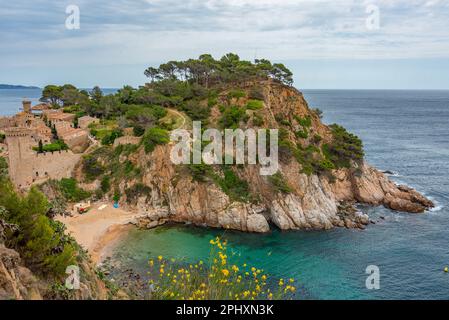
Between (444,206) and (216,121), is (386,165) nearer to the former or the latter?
(444,206)

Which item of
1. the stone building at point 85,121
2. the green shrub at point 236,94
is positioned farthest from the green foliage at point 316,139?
the stone building at point 85,121

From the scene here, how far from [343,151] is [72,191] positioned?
33.4 meters

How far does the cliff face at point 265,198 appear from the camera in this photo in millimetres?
38188

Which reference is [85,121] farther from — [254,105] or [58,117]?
[254,105]

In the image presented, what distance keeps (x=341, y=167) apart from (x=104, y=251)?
30.6 m

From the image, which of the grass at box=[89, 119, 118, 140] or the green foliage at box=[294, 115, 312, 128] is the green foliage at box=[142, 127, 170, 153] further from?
the green foliage at box=[294, 115, 312, 128]

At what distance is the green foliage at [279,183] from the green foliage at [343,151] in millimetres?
10507

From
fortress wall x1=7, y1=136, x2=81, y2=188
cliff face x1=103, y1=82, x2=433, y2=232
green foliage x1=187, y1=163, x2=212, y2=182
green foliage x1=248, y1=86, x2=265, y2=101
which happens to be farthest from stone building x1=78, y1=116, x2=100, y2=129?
green foliage x1=248, y1=86, x2=265, y2=101

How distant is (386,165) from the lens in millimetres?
61906

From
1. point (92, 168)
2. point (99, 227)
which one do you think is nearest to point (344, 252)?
point (99, 227)

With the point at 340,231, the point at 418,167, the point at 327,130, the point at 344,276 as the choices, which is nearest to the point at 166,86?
the point at 327,130

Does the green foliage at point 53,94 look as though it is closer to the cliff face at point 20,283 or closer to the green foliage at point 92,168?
the green foliage at point 92,168

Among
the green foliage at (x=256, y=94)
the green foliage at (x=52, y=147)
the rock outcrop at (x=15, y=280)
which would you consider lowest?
the rock outcrop at (x=15, y=280)

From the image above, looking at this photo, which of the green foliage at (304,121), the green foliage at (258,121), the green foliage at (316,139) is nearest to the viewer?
the green foliage at (258,121)
